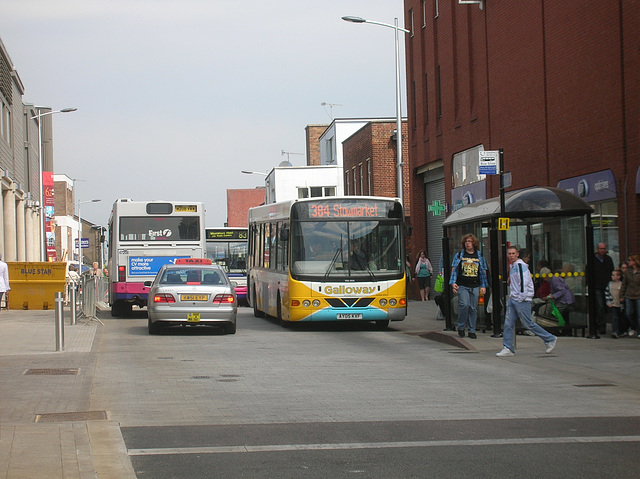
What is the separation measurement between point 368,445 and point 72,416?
3.13 meters

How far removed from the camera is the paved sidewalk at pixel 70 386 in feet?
22.4

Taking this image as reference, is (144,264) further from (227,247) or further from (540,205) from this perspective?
(540,205)

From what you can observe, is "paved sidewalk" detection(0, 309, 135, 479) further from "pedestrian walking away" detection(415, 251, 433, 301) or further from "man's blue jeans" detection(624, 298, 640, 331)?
"pedestrian walking away" detection(415, 251, 433, 301)

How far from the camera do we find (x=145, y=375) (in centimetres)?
1263

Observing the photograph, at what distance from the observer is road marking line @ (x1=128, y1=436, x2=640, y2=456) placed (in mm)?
7414

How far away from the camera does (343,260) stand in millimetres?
20719

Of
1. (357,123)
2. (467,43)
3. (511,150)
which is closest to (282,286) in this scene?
(511,150)

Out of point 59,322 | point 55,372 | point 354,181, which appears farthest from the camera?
point 354,181

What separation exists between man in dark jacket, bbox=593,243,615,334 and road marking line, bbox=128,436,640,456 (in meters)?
10.1

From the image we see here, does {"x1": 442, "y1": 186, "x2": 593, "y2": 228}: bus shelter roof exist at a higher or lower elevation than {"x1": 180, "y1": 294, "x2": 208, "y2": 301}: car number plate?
higher

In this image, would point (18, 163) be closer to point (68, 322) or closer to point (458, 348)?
point (68, 322)

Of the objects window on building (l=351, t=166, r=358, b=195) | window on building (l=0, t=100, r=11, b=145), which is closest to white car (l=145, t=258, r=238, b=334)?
window on building (l=0, t=100, r=11, b=145)

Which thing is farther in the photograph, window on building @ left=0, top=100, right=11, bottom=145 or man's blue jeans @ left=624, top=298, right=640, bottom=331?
window on building @ left=0, top=100, right=11, bottom=145

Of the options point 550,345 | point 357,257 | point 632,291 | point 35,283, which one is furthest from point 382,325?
point 35,283
